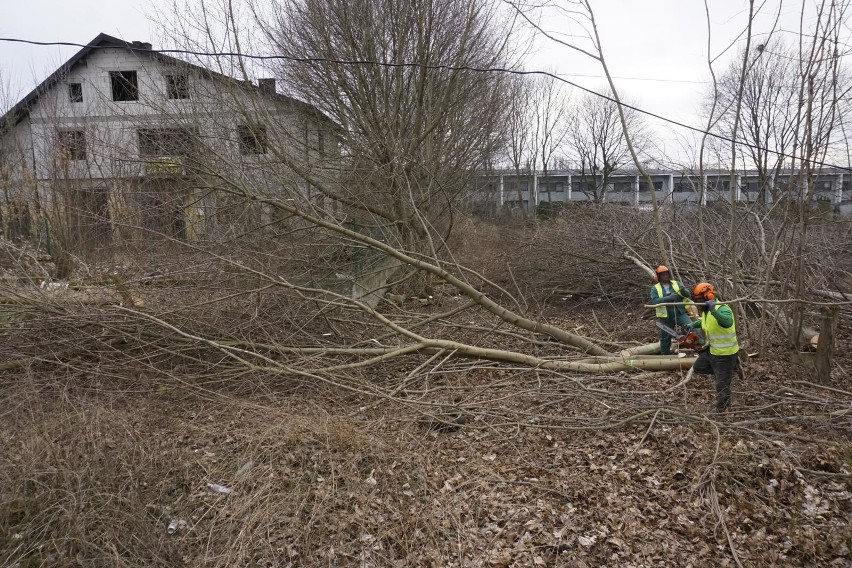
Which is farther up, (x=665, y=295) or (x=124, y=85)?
(x=124, y=85)

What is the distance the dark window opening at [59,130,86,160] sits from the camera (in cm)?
1135

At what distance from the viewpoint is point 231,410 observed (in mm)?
5418

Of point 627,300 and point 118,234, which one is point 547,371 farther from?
point 118,234

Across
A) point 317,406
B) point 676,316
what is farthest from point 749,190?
point 317,406

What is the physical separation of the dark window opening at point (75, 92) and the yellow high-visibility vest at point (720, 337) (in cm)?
1488

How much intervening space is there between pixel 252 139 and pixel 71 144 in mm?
4404

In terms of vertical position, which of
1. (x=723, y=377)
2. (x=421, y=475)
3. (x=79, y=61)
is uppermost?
(x=79, y=61)

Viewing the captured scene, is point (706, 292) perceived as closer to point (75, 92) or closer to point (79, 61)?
point (75, 92)

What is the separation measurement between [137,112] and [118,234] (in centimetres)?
364

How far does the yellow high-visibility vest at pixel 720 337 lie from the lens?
4.88 metres

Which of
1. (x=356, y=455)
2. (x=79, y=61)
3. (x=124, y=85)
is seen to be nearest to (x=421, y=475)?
(x=356, y=455)

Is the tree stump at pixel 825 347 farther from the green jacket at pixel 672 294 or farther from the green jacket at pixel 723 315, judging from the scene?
the green jacket at pixel 723 315

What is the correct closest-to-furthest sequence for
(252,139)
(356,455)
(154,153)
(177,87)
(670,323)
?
(356,455), (670,323), (154,153), (252,139), (177,87)

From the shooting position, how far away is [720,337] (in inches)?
193
